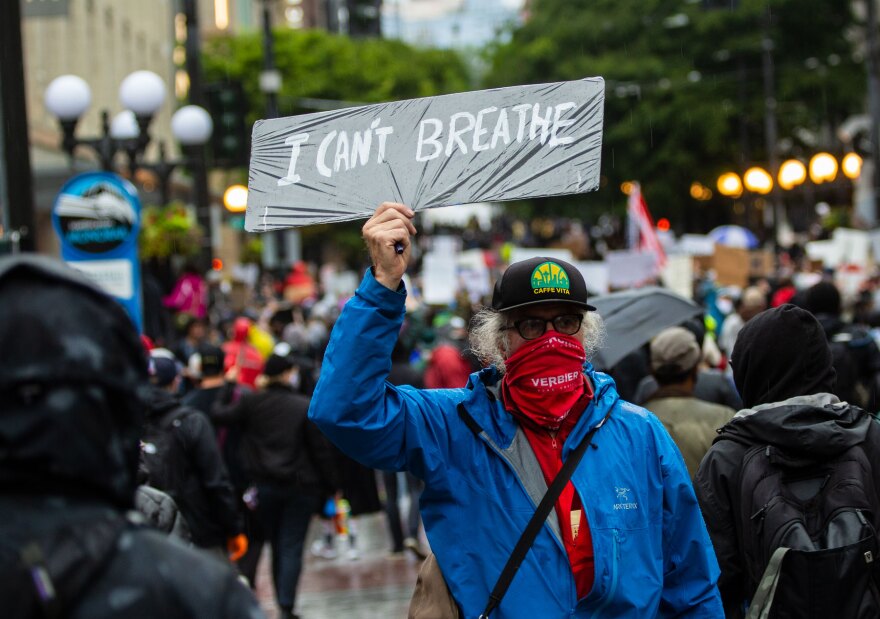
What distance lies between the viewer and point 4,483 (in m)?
1.90

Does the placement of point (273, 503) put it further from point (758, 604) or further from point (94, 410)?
point (94, 410)

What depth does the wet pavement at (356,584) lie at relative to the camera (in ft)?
31.2

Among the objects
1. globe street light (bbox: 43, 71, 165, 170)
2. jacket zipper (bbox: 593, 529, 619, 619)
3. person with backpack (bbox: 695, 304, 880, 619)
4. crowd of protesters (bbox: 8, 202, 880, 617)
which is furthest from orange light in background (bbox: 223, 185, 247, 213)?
jacket zipper (bbox: 593, 529, 619, 619)

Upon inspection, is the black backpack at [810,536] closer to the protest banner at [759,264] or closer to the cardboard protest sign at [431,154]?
the cardboard protest sign at [431,154]

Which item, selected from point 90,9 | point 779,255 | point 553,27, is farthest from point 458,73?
point 779,255

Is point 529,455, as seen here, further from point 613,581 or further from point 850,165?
point 850,165

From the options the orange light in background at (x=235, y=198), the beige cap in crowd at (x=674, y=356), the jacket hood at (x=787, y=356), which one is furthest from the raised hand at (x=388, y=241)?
the orange light in background at (x=235, y=198)

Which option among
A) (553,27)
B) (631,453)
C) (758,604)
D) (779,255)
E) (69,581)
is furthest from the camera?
(553,27)

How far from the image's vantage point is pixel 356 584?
10477 mm

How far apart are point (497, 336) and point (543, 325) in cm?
14

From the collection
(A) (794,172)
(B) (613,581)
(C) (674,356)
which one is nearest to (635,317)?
(C) (674,356)

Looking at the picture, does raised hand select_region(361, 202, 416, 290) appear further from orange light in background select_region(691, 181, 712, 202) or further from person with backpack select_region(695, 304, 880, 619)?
orange light in background select_region(691, 181, 712, 202)

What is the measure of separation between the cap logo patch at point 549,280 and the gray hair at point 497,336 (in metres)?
0.13

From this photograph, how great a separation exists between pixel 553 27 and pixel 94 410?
5260cm
